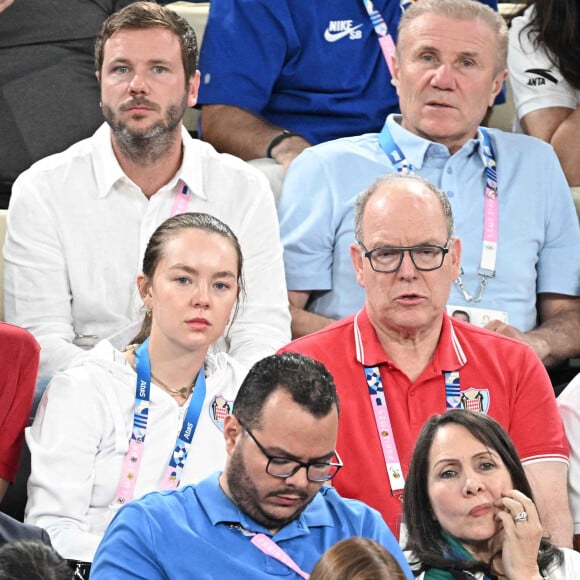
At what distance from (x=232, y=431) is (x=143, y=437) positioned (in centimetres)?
51

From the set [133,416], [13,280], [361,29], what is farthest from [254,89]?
[133,416]

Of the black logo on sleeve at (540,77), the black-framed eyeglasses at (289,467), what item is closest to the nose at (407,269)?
the black-framed eyeglasses at (289,467)

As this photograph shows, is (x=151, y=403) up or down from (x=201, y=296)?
down

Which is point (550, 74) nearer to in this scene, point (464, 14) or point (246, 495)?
point (464, 14)

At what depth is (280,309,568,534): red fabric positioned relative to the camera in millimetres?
2848

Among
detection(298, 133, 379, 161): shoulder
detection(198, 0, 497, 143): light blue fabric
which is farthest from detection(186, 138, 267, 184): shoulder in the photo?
detection(198, 0, 497, 143): light blue fabric

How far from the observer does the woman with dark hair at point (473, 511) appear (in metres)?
2.50

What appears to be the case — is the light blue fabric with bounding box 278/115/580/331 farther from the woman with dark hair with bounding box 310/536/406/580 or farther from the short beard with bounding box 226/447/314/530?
the woman with dark hair with bounding box 310/536/406/580

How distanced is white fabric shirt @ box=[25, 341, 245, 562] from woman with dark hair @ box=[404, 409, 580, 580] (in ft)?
1.59

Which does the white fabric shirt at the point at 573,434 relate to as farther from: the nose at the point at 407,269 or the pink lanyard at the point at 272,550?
the pink lanyard at the point at 272,550

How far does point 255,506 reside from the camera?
2.31 meters

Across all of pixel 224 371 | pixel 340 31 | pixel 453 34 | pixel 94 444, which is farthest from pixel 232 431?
pixel 340 31

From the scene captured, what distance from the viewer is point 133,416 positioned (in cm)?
284

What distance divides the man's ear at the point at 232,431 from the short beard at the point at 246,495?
2cm
